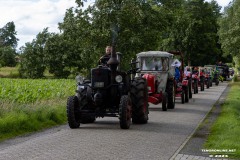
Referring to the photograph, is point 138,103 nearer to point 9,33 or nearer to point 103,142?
point 103,142

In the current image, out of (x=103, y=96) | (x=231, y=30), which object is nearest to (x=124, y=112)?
(x=103, y=96)

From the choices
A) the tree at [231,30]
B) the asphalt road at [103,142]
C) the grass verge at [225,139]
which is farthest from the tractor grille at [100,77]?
the tree at [231,30]

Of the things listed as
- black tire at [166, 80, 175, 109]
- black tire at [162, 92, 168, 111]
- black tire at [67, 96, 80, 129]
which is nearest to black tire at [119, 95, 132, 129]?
black tire at [67, 96, 80, 129]

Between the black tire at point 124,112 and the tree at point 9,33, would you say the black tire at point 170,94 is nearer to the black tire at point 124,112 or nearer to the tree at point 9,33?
the black tire at point 124,112

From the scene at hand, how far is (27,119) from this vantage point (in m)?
13.2

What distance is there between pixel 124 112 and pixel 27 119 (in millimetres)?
2768

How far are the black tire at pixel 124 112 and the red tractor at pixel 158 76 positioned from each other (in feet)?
20.8

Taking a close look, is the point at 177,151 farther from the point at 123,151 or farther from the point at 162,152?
the point at 123,151

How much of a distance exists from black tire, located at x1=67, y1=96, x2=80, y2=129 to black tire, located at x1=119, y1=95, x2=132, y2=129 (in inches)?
50.9

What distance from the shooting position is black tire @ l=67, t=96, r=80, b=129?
12891 mm

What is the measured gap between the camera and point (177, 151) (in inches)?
388

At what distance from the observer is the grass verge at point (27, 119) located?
12219 millimetres

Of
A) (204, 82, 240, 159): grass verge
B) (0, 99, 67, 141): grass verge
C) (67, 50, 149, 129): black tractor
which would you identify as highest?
(67, 50, 149, 129): black tractor

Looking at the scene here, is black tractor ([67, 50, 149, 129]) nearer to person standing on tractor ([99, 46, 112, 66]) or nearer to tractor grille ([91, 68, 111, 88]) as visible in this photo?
tractor grille ([91, 68, 111, 88])
